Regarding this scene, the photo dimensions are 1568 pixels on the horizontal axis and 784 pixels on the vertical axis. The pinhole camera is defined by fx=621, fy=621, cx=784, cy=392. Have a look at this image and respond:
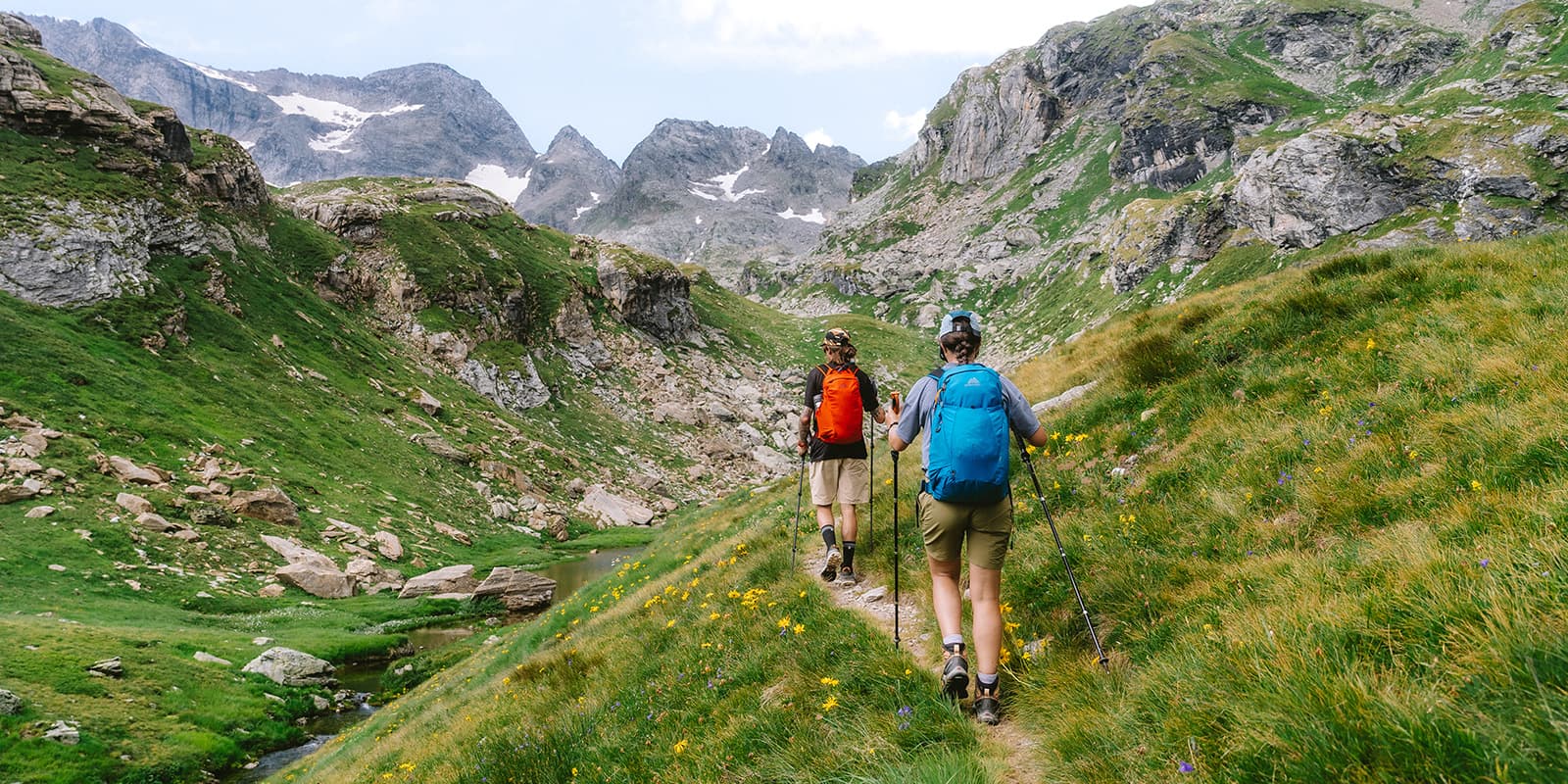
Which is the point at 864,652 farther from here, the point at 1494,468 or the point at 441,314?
the point at 441,314

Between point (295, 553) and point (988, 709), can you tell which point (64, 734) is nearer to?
point (295, 553)

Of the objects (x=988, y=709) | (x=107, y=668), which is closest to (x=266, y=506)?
(x=107, y=668)

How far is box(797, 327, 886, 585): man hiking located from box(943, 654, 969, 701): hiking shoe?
16.9ft

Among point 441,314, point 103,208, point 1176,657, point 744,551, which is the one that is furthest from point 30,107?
point 1176,657

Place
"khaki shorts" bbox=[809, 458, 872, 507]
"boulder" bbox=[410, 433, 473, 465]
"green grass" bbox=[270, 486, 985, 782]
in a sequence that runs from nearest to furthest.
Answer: "green grass" bbox=[270, 486, 985, 782]
"khaki shorts" bbox=[809, 458, 872, 507]
"boulder" bbox=[410, 433, 473, 465]

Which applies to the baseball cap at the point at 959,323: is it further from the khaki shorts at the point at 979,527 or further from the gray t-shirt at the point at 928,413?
the khaki shorts at the point at 979,527

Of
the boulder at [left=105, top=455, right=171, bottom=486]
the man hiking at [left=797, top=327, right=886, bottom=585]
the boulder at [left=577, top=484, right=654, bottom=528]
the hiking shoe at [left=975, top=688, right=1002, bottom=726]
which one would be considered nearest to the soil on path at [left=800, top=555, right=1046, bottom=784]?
the hiking shoe at [left=975, top=688, right=1002, bottom=726]

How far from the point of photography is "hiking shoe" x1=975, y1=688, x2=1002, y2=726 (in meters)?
5.51

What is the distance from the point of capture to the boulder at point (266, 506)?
39594mm

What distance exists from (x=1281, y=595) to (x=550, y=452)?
2879 inches

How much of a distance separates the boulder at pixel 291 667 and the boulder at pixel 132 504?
15368 millimetres

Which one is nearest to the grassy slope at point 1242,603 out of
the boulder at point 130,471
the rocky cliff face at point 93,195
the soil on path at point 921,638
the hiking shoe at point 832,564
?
the soil on path at point 921,638

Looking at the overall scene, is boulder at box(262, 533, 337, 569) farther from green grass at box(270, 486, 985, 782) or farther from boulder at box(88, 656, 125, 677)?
green grass at box(270, 486, 985, 782)

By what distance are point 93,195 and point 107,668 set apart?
54.5 metres
